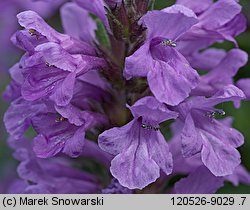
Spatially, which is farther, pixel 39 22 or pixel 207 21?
pixel 207 21

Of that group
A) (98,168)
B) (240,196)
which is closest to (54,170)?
(98,168)

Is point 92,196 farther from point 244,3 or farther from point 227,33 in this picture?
point 244,3

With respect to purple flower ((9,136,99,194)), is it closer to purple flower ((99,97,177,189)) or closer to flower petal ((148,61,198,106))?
purple flower ((99,97,177,189))

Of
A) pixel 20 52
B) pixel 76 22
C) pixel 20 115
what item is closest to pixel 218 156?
pixel 20 115

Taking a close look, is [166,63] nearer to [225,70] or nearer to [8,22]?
[225,70]

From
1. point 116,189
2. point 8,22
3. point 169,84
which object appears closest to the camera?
point 169,84

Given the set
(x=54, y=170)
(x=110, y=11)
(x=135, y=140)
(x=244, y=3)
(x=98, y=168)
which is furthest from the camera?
(x=244, y=3)

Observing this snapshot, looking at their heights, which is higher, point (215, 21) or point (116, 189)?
point (215, 21)
